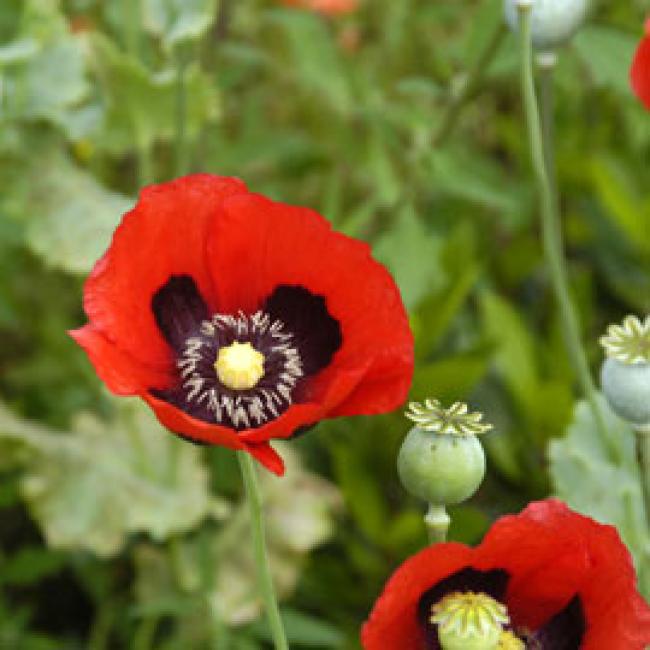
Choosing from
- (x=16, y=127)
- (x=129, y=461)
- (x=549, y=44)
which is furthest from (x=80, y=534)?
(x=549, y=44)

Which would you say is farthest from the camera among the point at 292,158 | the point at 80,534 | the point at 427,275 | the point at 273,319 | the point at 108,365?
the point at 292,158

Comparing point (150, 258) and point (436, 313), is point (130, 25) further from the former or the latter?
point (150, 258)

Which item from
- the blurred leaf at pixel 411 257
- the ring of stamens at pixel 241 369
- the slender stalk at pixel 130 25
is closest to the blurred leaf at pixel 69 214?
the slender stalk at pixel 130 25

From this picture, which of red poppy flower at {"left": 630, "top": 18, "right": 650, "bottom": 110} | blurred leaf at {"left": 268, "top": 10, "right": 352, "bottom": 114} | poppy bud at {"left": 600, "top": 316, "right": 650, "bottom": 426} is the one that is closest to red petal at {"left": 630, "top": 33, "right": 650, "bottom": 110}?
red poppy flower at {"left": 630, "top": 18, "right": 650, "bottom": 110}

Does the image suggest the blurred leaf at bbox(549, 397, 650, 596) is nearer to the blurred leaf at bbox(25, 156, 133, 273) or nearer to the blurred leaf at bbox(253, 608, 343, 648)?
the blurred leaf at bbox(253, 608, 343, 648)

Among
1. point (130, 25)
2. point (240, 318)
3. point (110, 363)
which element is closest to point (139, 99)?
point (130, 25)

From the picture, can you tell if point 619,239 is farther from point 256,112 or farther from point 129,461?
point 129,461
